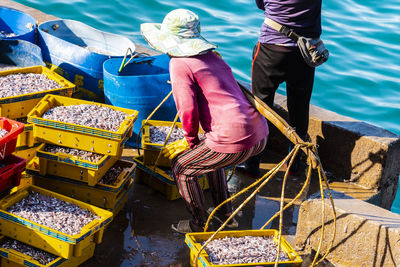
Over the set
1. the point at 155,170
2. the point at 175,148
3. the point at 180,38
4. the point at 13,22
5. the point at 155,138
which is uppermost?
the point at 180,38

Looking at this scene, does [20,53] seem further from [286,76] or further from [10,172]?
[286,76]

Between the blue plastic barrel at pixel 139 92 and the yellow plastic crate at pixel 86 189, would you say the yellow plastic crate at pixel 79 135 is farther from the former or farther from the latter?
the blue plastic barrel at pixel 139 92

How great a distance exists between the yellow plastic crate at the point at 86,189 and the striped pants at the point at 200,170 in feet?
1.59

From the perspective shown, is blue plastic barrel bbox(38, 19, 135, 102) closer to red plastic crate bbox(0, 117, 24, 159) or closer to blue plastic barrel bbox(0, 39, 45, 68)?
blue plastic barrel bbox(0, 39, 45, 68)

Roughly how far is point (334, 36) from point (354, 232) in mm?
8773

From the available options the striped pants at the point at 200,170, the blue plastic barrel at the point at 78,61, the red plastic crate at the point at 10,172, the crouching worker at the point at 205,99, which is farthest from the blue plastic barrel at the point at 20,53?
the striped pants at the point at 200,170

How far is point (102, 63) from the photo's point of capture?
561cm

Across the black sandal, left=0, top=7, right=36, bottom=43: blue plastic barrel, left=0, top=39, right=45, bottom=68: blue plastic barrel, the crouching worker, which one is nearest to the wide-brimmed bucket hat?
the crouching worker

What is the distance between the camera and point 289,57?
15.3 ft

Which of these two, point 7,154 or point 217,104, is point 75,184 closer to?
point 7,154

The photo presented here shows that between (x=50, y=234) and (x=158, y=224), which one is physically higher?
(x=50, y=234)

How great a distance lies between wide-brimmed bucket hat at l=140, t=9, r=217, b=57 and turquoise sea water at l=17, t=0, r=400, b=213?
20.8ft

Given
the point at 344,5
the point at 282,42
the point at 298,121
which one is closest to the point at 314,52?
the point at 282,42

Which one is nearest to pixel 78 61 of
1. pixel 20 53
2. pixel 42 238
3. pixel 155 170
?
pixel 20 53
